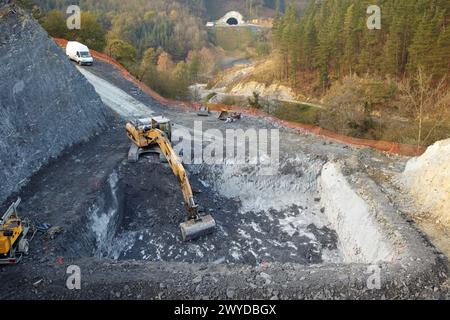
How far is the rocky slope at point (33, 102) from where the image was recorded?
15305 millimetres

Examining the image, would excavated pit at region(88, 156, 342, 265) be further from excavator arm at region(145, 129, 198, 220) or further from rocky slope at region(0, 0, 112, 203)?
rocky slope at region(0, 0, 112, 203)

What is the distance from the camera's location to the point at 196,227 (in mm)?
14672

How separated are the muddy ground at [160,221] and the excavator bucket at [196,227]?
0.31 m

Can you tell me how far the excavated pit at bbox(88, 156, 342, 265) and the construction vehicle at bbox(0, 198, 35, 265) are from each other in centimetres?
269

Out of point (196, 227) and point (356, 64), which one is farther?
point (356, 64)

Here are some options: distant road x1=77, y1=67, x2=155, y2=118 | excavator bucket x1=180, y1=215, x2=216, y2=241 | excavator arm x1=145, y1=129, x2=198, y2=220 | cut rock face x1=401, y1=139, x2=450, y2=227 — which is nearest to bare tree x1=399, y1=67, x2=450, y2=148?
cut rock face x1=401, y1=139, x2=450, y2=227

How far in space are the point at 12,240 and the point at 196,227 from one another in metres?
6.23

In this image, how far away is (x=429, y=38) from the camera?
3581cm

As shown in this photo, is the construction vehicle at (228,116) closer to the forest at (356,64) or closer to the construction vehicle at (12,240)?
the forest at (356,64)

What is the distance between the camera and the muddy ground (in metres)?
10.8

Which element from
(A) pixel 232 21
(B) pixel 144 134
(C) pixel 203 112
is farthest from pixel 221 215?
(A) pixel 232 21

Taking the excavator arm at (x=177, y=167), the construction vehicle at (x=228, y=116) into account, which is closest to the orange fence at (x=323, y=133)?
the construction vehicle at (x=228, y=116)

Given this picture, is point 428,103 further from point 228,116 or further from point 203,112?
point 203,112

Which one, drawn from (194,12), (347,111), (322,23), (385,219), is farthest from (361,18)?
(194,12)
